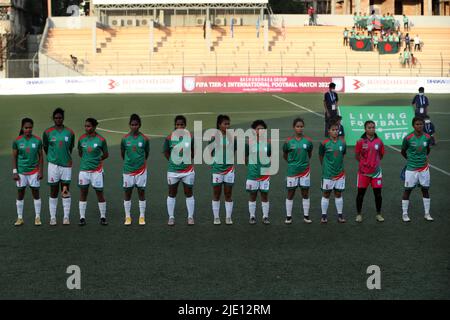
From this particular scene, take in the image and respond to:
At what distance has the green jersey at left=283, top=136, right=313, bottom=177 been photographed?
1330 centimetres

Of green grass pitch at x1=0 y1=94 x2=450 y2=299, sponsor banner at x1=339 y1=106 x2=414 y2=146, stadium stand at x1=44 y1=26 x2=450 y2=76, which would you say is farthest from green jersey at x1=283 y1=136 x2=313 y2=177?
stadium stand at x1=44 y1=26 x2=450 y2=76

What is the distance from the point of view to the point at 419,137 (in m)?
13.6

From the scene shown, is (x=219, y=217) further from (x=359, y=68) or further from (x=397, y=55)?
(x=397, y=55)

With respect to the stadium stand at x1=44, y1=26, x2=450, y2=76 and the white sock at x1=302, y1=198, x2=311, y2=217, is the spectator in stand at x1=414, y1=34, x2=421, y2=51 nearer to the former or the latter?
the stadium stand at x1=44, y1=26, x2=450, y2=76

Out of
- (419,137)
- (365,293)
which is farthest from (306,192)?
(365,293)

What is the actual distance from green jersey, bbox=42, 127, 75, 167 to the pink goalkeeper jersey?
18.8 feet

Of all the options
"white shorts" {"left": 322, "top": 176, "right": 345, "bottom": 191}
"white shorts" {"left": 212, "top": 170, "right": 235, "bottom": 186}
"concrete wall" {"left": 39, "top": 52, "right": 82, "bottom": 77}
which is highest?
"concrete wall" {"left": 39, "top": 52, "right": 82, "bottom": 77}

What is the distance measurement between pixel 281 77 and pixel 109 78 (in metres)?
13.0

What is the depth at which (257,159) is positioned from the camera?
13164mm

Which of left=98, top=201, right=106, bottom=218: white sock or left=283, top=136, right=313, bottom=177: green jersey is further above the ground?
left=283, top=136, right=313, bottom=177: green jersey

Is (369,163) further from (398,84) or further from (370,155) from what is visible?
(398,84)

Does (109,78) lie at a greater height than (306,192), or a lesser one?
greater

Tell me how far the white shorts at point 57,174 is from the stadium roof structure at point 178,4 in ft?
198

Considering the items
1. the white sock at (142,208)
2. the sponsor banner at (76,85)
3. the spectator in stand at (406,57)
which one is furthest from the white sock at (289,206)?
the spectator in stand at (406,57)
